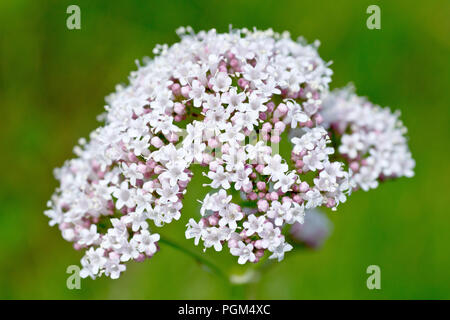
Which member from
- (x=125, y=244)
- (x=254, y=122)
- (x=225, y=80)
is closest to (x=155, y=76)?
(x=225, y=80)

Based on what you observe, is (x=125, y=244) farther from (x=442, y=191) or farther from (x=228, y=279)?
(x=442, y=191)

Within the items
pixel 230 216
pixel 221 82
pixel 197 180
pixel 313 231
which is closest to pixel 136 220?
pixel 230 216

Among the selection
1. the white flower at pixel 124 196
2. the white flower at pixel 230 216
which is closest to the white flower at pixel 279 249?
the white flower at pixel 230 216

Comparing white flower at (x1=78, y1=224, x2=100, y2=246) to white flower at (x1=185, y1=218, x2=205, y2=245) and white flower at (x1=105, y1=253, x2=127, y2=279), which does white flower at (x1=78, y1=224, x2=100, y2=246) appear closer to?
white flower at (x1=105, y1=253, x2=127, y2=279)

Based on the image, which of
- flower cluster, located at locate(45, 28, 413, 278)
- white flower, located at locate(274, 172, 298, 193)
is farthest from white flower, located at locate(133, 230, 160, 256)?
white flower, located at locate(274, 172, 298, 193)

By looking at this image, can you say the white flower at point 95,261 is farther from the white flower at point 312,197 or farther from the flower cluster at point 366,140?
the flower cluster at point 366,140
